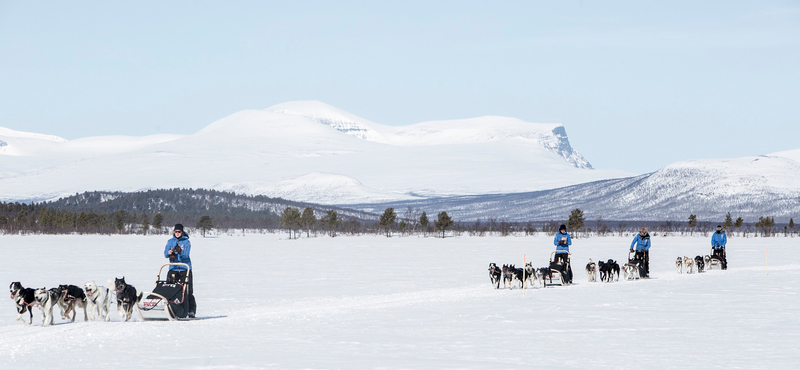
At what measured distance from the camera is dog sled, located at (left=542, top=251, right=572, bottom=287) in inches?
964

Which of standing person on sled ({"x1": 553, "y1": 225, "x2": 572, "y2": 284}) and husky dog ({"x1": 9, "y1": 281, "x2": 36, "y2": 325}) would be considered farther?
standing person on sled ({"x1": 553, "y1": 225, "x2": 572, "y2": 284})

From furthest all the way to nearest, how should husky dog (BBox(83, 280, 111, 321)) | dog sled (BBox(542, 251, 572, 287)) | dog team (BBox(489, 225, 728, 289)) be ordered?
dog sled (BBox(542, 251, 572, 287)), dog team (BBox(489, 225, 728, 289)), husky dog (BBox(83, 280, 111, 321))

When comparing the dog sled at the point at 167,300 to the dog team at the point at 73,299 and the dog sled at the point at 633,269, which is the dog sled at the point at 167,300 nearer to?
the dog team at the point at 73,299

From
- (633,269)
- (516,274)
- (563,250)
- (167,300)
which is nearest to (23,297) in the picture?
(167,300)

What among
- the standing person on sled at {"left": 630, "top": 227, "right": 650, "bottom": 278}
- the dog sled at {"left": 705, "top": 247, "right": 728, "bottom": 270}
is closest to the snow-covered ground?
the standing person on sled at {"left": 630, "top": 227, "right": 650, "bottom": 278}

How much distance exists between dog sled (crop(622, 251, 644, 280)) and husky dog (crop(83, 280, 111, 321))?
50.4ft

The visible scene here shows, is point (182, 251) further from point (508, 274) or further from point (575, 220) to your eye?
point (575, 220)

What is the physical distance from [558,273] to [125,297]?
12.2 metres

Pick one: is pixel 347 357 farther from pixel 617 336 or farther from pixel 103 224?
pixel 103 224

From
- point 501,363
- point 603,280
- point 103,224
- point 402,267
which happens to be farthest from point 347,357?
point 103,224

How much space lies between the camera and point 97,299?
15844mm

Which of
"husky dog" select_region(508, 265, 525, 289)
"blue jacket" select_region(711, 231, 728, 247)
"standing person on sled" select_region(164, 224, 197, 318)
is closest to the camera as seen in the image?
"standing person on sled" select_region(164, 224, 197, 318)

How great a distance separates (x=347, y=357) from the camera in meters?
13.0

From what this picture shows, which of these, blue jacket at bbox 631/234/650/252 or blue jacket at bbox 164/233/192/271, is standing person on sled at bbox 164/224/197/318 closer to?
blue jacket at bbox 164/233/192/271
